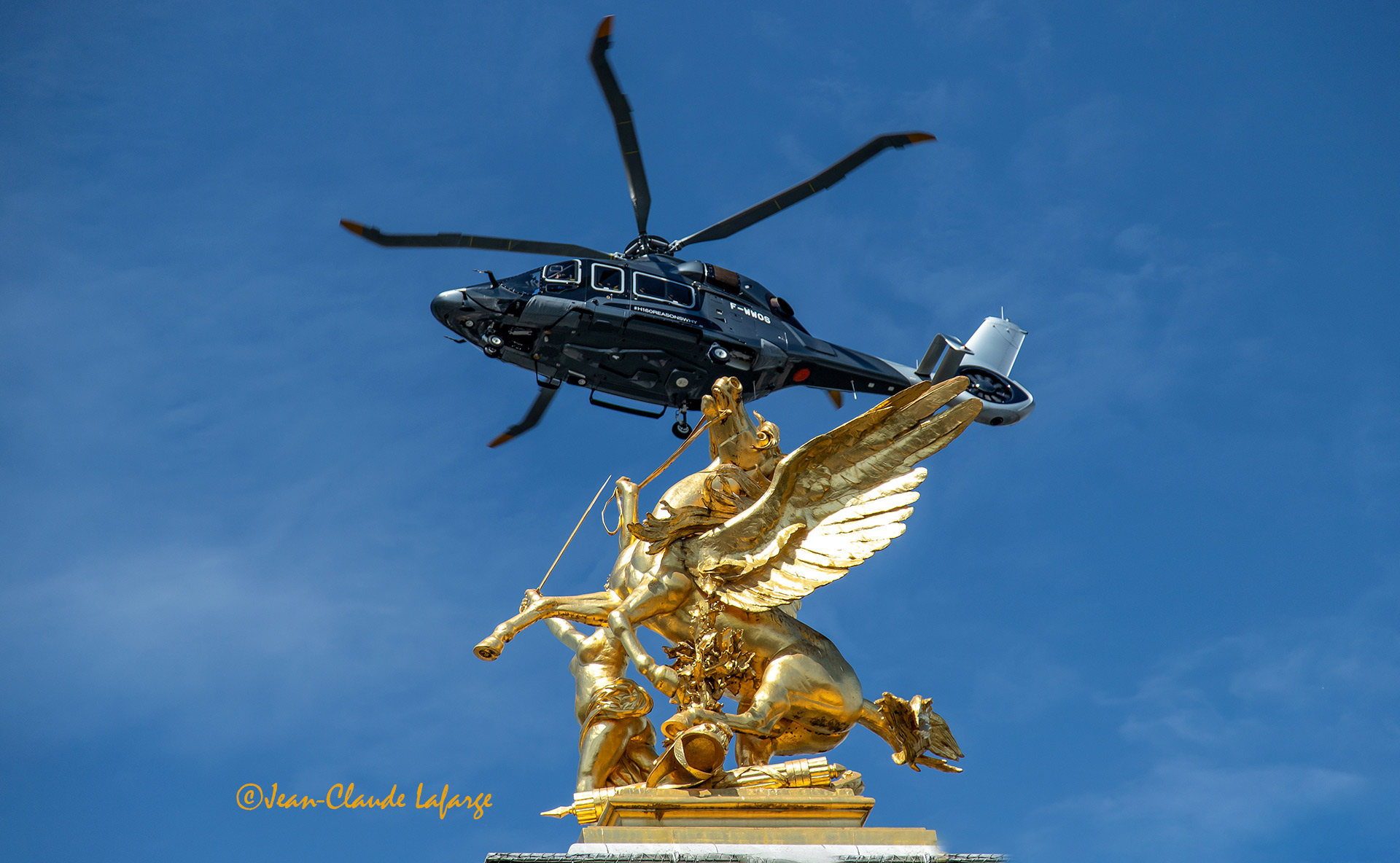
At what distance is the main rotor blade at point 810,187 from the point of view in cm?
2880

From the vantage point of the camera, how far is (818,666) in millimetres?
13039

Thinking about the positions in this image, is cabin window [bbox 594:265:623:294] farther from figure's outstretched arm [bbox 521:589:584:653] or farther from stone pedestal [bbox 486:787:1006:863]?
stone pedestal [bbox 486:787:1006:863]

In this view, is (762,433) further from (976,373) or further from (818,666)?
(976,373)

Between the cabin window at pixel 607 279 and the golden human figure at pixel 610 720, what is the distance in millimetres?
14722

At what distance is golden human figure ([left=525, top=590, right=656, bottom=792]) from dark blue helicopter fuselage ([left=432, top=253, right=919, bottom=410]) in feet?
46.5

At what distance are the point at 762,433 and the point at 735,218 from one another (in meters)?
16.4

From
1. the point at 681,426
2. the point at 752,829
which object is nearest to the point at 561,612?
the point at 752,829

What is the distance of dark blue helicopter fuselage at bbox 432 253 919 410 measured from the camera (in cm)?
2728

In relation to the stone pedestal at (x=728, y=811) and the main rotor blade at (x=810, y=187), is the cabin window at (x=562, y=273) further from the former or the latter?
the stone pedestal at (x=728, y=811)

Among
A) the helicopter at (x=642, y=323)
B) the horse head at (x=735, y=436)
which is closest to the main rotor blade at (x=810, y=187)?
the helicopter at (x=642, y=323)

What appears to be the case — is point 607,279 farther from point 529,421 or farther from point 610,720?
point 610,720

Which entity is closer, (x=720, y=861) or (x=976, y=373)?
(x=720, y=861)

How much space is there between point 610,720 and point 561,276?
15292mm

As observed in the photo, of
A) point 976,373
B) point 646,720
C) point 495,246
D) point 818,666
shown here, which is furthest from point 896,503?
point 976,373
